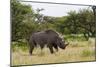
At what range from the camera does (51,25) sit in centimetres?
254

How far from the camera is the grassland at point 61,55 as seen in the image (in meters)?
2.39

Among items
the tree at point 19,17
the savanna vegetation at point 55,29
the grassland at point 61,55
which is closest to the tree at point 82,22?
the savanna vegetation at point 55,29

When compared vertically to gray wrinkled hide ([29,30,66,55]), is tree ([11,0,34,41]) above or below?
above

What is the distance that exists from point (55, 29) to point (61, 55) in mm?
329

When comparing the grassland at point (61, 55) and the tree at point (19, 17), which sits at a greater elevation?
the tree at point (19, 17)

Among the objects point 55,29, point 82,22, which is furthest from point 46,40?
point 82,22

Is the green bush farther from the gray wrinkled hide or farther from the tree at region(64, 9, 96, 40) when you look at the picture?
the gray wrinkled hide

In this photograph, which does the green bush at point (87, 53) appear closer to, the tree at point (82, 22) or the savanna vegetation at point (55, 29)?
the savanna vegetation at point (55, 29)

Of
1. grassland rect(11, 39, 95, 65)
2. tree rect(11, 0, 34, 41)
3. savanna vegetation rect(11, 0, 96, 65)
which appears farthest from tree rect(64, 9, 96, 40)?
tree rect(11, 0, 34, 41)

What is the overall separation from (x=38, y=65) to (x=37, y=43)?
0.26 meters

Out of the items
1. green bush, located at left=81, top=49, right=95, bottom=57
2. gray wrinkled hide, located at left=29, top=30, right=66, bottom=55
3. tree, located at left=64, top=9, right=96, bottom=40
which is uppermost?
tree, located at left=64, top=9, right=96, bottom=40

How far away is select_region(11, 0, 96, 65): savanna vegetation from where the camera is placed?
7.82 feet
